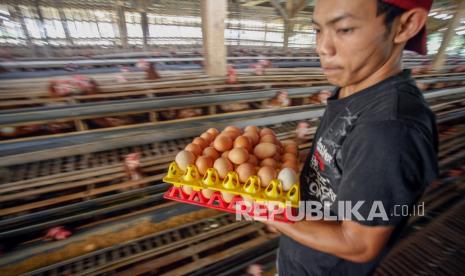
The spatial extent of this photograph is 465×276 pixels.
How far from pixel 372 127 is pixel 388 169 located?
0.43 feet

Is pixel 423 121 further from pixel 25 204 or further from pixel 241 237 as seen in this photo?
pixel 25 204

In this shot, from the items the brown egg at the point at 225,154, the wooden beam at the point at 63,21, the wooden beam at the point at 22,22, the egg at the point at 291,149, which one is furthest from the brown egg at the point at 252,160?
the wooden beam at the point at 63,21

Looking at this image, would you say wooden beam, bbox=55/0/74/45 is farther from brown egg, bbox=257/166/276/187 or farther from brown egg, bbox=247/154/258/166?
brown egg, bbox=257/166/276/187

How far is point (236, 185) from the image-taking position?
4.00 feet

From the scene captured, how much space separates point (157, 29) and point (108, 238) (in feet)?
29.2

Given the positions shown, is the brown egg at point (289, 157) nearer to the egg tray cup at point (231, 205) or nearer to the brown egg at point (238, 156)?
the brown egg at point (238, 156)

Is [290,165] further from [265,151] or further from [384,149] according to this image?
[384,149]

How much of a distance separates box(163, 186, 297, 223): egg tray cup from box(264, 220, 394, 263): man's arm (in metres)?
0.11

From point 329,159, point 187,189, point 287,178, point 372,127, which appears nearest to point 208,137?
point 187,189

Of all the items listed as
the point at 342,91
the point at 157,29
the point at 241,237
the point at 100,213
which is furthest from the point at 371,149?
the point at 157,29

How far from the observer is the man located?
67 cm

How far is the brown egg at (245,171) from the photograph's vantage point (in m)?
1.23

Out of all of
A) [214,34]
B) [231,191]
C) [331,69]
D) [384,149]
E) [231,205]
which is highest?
[214,34]

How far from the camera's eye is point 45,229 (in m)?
1.96
